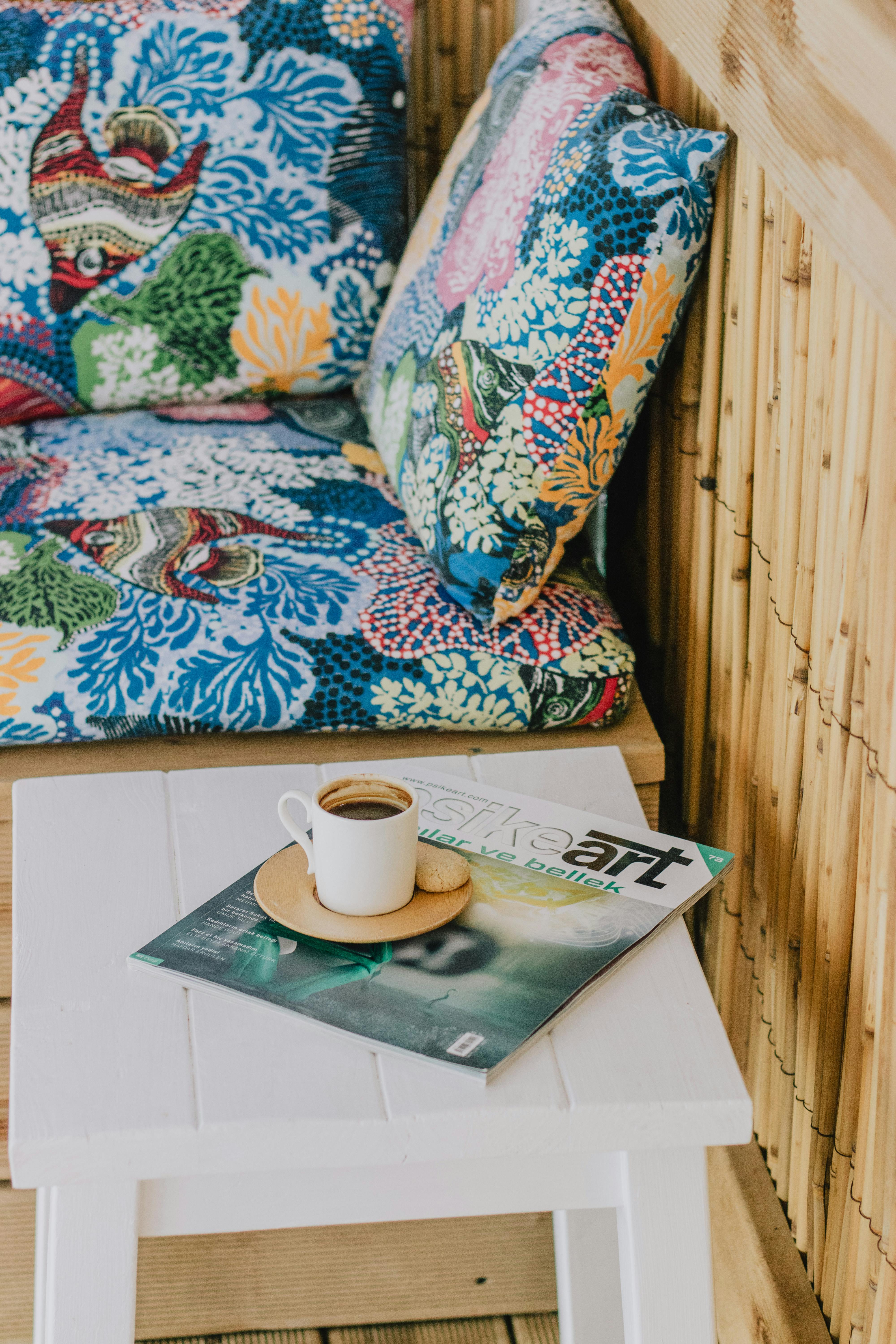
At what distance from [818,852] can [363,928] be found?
304 millimetres

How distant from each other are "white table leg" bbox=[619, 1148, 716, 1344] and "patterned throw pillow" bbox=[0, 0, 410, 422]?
3.28 ft

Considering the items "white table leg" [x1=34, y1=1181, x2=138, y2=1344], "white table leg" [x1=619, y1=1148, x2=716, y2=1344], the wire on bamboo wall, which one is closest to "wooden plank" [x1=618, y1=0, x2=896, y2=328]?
the wire on bamboo wall

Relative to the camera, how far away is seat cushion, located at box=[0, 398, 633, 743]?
961 mm

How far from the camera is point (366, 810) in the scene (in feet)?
2.33

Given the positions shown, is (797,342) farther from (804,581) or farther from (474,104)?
(474,104)

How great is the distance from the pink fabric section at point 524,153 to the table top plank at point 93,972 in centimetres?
51

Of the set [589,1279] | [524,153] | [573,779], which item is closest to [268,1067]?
[573,779]

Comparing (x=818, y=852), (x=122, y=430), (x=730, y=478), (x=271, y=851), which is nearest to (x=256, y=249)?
(x=122, y=430)

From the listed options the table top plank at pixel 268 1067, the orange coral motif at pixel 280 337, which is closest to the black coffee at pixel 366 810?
the table top plank at pixel 268 1067

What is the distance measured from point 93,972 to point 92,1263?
145mm

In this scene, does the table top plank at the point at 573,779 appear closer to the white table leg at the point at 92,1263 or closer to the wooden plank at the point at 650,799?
the wooden plank at the point at 650,799

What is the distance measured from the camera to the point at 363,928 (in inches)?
27.0

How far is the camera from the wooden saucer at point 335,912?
0.68 metres

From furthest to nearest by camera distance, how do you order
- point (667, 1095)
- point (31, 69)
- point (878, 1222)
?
point (31, 69) → point (878, 1222) → point (667, 1095)
